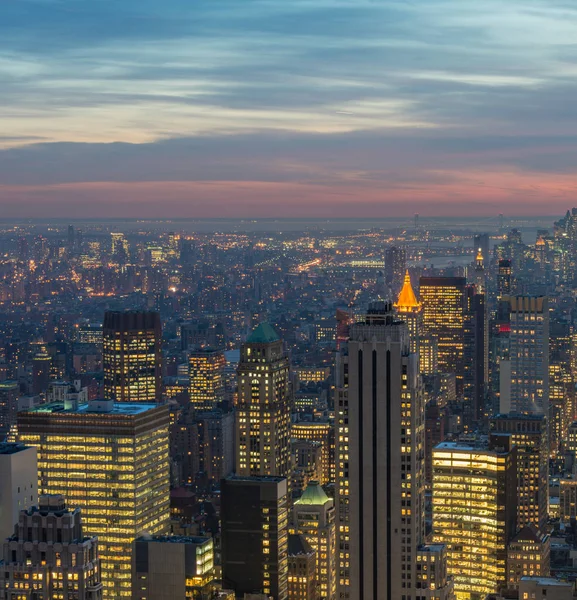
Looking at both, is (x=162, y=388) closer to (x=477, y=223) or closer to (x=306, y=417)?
(x=306, y=417)

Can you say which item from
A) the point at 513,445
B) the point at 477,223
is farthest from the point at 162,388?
the point at 513,445

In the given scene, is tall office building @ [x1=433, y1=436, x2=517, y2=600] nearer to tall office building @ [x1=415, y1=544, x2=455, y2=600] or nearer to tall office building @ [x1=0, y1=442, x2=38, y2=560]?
tall office building @ [x1=415, y1=544, x2=455, y2=600]

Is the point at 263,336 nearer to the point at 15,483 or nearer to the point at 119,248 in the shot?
the point at 15,483

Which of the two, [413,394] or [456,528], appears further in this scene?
[456,528]

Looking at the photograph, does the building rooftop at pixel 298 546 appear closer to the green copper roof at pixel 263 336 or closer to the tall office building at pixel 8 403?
the green copper roof at pixel 263 336

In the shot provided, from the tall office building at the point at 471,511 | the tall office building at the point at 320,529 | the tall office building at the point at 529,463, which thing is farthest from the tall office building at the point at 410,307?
the tall office building at the point at 320,529

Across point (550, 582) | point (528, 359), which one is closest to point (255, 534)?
point (550, 582)
